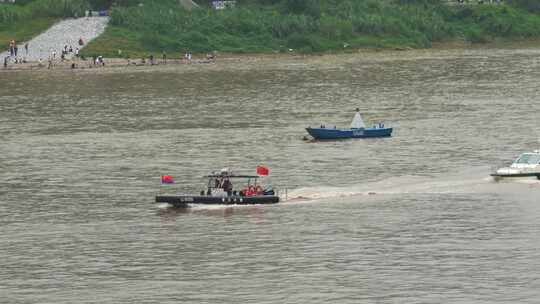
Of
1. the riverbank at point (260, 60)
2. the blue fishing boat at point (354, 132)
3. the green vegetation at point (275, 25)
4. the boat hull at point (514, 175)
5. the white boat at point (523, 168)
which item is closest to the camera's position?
the boat hull at point (514, 175)

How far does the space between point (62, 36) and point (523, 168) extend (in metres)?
96.6

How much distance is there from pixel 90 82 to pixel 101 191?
64017 millimetres

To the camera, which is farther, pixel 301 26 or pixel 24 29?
pixel 301 26

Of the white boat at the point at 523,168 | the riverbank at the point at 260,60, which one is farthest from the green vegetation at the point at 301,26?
the white boat at the point at 523,168

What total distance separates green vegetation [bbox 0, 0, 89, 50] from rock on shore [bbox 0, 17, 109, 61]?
1600mm

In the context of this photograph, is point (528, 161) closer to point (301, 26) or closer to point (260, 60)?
point (260, 60)

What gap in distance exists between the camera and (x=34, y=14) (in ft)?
565

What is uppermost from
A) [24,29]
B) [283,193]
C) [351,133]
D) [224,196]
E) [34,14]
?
Answer: [34,14]

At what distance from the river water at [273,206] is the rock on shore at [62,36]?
28.4 metres

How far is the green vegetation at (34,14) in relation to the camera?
16775cm

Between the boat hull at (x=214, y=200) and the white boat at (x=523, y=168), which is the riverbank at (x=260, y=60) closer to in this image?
the white boat at (x=523, y=168)

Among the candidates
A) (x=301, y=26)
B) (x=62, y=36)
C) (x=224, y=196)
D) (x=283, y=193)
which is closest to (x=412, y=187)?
(x=283, y=193)

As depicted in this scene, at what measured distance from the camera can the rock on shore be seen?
159375 millimetres

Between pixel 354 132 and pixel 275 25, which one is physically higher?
pixel 275 25
